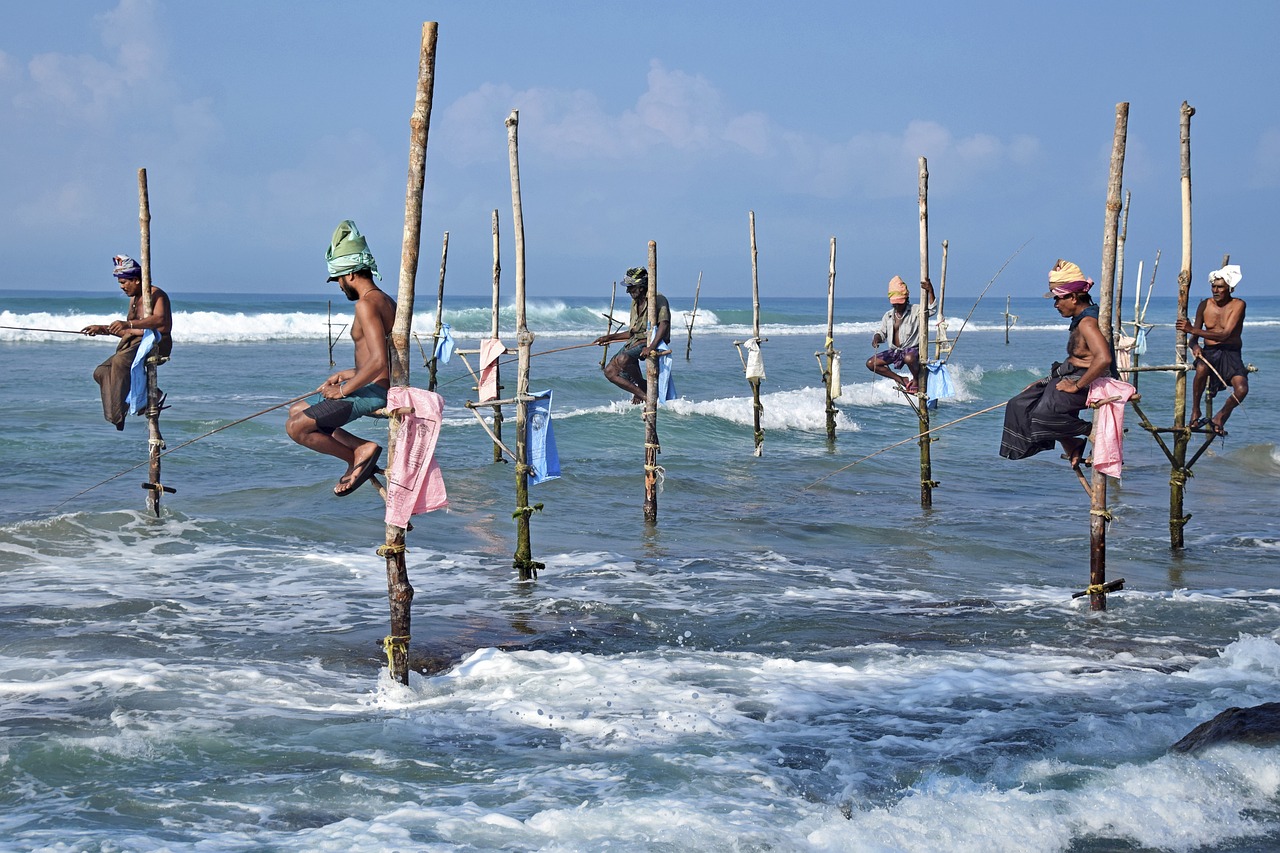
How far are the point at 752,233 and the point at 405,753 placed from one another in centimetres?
1304

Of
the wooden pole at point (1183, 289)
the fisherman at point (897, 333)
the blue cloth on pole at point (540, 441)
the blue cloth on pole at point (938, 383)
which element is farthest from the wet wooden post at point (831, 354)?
the blue cloth on pole at point (540, 441)

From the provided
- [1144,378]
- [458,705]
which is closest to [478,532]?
[458,705]

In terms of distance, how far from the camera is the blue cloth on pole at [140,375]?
34.9 feet

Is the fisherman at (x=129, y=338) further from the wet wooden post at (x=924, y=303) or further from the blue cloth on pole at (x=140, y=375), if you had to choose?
the wet wooden post at (x=924, y=303)

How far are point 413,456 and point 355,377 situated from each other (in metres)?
0.56

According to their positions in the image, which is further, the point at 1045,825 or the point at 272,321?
the point at 272,321

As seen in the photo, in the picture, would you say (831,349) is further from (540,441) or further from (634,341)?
(540,441)

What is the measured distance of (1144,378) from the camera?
110 ft

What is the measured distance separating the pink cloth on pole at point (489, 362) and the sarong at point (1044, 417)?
4.18m

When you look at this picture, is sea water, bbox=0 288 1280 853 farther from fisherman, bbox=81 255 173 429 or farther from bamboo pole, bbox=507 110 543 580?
fisherman, bbox=81 255 173 429

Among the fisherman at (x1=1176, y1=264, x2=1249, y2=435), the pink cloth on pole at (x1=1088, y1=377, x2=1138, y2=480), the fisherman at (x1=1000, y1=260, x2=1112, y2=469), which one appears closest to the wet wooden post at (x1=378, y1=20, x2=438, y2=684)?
the fisherman at (x1=1000, y1=260, x2=1112, y2=469)

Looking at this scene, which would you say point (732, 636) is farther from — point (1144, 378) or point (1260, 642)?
point (1144, 378)

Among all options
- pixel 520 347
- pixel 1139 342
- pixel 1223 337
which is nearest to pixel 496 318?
pixel 520 347

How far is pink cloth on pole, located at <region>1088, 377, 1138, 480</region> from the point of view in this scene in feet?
24.2
